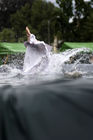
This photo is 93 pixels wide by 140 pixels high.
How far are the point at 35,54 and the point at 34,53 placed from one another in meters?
0.03

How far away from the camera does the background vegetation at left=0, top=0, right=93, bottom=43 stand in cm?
3266

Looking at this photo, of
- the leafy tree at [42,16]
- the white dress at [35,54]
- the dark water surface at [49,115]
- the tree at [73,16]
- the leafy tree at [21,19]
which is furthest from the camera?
the leafy tree at [21,19]

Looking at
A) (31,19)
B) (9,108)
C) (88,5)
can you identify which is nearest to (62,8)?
(88,5)

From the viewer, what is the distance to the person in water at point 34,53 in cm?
543

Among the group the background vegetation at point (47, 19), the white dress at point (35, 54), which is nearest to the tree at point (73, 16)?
the background vegetation at point (47, 19)

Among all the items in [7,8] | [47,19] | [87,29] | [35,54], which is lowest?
[35,54]

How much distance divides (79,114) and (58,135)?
0.14m

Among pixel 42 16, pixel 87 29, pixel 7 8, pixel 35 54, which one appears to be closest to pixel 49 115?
pixel 35 54

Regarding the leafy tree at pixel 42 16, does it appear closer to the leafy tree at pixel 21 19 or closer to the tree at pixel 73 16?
the leafy tree at pixel 21 19

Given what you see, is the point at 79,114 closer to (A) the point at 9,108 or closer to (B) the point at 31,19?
(A) the point at 9,108

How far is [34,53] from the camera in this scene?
5.62 m

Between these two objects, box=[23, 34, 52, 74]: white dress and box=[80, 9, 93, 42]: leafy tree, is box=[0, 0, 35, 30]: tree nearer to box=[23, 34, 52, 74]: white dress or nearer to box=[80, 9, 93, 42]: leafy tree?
box=[80, 9, 93, 42]: leafy tree

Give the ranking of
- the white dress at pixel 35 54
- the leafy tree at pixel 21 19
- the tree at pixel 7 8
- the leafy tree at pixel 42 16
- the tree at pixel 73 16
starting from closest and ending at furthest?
the white dress at pixel 35 54 < the tree at pixel 73 16 < the leafy tree at pixel 42 16 < the leafy tree at pixel 21 19 < the tree at pixel 7 8

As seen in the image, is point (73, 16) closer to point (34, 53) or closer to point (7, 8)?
point (7, 8)
